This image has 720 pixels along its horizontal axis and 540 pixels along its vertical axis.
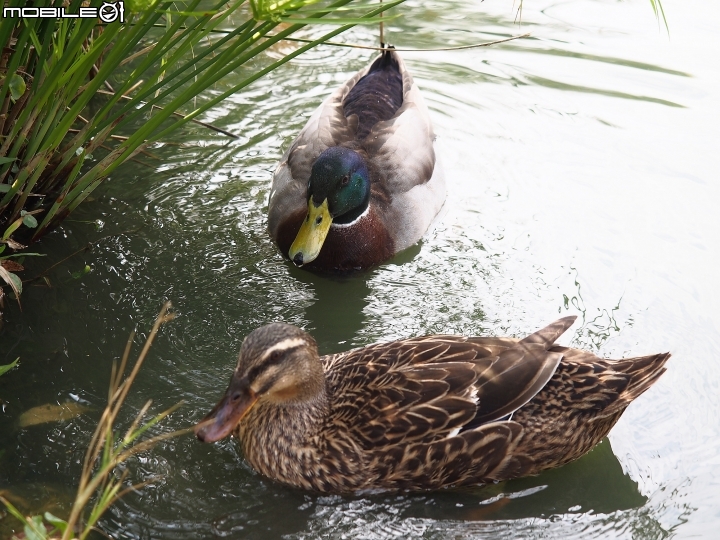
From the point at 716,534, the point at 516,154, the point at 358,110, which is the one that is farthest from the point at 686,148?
the point at 716,534

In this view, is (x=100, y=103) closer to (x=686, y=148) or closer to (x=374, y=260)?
(x=374, y=260)

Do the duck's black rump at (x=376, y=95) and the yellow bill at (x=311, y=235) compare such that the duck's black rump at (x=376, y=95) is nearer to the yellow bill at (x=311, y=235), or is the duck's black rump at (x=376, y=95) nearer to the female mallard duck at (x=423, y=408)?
the yellow bill at (x=311, y=235)

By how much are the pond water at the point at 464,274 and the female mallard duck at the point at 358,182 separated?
17cm

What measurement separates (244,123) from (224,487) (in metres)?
3.64

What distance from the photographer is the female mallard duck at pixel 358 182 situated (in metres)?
5.64

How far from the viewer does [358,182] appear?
5797 millimetres

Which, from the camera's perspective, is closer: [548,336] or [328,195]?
[548,336]

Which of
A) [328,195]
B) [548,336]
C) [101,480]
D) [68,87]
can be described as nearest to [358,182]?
[328,195]

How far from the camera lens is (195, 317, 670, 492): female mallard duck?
3.88 meters

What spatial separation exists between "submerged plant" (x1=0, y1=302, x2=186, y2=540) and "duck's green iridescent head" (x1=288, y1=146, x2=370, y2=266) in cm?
A: 148

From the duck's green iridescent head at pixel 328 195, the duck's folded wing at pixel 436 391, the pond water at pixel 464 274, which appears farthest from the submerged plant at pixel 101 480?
the duck's green iridescent head at pixel 328 195

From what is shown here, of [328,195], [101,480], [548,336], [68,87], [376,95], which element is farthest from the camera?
[376,95]

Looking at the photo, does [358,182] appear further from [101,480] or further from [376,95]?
[101,480]

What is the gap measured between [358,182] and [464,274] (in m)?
0.91
